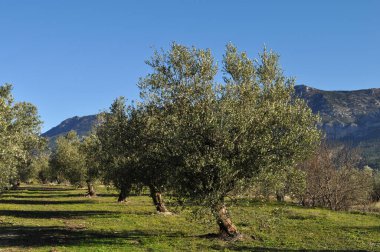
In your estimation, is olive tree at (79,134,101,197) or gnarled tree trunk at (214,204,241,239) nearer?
gnarled tree trunk at (214,204,241,239)

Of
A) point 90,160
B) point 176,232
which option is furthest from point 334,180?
point 90,160

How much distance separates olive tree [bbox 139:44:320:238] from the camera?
98.1 feet

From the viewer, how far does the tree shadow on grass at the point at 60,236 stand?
3391cm

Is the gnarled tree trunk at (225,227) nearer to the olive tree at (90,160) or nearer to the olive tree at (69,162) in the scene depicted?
the olive tree at (90,160)

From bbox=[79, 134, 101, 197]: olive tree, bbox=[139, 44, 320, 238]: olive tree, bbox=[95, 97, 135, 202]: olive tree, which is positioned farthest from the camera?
bbox=[79, 134, 101, 197]: olive tree

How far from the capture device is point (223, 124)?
29.9m

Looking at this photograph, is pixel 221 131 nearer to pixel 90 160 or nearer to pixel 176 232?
pixel 176 232

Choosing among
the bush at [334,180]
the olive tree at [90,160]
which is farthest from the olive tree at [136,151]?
the bush at [334,180]

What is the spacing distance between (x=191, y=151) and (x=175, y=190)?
393 centimetres

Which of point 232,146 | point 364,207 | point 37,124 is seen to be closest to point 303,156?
point 232,146

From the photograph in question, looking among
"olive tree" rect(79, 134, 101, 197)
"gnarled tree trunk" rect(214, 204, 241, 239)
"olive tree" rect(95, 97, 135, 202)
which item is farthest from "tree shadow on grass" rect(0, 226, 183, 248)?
"olive tree" rect(79, 134, 101, 197)

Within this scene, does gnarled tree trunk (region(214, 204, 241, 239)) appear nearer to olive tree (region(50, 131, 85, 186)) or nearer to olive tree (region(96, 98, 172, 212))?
olive tree (region(96, 98, 172, 212))

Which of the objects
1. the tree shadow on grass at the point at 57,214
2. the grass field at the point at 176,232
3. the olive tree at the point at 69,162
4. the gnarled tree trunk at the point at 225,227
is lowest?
the tree shadow on grass at the point at 57,214

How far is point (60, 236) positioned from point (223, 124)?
19.7m
